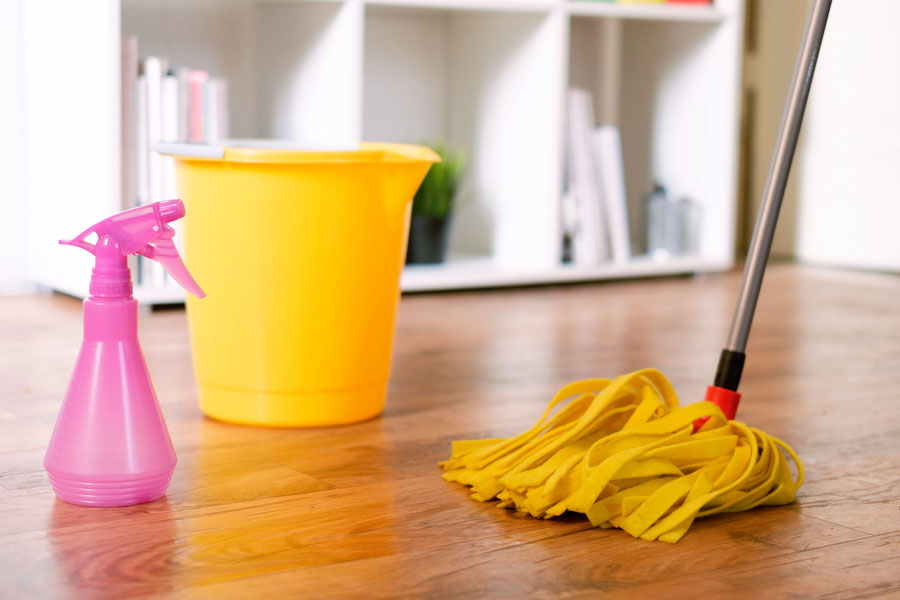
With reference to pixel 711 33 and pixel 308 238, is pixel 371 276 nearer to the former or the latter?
pixel 308 238

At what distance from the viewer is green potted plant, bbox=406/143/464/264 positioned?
219cm

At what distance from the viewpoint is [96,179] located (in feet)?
5.90

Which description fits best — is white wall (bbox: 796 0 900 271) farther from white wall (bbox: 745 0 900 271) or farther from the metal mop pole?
the metal mop pole

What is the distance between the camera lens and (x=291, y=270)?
1103 mm

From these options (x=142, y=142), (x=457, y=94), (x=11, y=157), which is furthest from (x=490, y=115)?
(x=11, y=157)

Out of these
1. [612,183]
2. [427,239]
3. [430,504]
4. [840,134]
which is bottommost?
[430,504]

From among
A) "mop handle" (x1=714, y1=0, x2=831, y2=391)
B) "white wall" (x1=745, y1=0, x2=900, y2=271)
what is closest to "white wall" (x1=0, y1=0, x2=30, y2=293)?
"mop handle" (x1=714, y1=0, x2=831, y2=391)

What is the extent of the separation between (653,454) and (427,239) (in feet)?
4.54

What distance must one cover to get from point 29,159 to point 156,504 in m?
1.33

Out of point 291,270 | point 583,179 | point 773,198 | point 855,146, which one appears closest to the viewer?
point 773,198

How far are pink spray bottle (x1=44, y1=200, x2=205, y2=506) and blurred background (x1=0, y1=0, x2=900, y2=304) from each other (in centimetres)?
97

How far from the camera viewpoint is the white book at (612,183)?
238cm

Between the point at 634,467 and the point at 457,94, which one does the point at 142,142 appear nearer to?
the point at 457,94

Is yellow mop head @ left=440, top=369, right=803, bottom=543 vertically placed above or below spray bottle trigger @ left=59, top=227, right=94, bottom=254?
below
